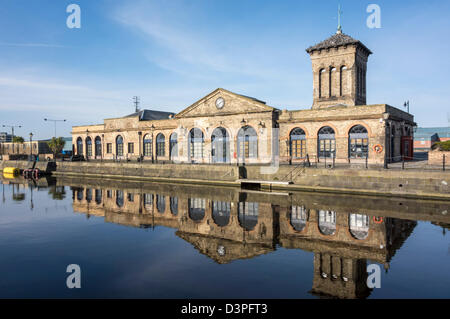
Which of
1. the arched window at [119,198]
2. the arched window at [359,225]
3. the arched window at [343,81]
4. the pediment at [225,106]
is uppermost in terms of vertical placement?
the arched window at [343,81]

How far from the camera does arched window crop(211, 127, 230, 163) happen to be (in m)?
33.4

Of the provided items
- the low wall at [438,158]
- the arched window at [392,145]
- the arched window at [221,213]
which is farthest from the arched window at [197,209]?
the arched window at [392,145]

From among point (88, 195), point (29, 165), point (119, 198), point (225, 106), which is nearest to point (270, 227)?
point (119, 198)

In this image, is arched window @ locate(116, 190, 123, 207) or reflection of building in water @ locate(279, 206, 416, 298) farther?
arched window @ locate(116, 190, 123, 207)

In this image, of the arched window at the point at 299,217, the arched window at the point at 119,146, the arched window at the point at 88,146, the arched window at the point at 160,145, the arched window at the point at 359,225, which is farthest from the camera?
the arched window at the point at 88,146

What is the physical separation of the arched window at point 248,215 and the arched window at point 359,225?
411 cm

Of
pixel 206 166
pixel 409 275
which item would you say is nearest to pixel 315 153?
pixel 206 166

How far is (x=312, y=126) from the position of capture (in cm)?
2902

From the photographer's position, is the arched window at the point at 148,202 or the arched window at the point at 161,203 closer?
the arched window at the point at 161,203

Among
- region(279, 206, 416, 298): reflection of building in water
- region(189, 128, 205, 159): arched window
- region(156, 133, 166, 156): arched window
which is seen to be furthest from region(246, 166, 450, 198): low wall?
region(156, 133, 166, 156): arched window

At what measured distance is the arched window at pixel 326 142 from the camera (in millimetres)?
28312

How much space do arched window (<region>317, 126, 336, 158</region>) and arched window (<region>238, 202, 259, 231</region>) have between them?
12.0m

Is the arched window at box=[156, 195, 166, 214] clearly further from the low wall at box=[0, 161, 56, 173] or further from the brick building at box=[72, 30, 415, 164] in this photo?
the low wall at box=[0, 161, 56, 173]

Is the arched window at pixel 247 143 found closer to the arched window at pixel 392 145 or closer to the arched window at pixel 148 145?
the arched window at pixel 392 145
